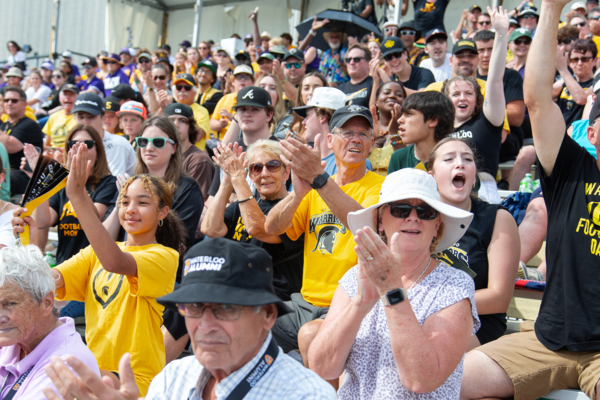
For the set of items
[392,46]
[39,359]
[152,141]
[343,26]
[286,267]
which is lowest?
[39,359]

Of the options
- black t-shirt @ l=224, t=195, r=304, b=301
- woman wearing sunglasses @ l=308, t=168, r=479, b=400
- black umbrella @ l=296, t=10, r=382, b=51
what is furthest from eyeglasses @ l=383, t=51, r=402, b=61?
woman wearing sunglasses @ l=308, t=168, r=479, b=400

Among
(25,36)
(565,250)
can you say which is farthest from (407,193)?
(25,36)

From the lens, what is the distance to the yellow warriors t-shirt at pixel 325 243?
3.23 m

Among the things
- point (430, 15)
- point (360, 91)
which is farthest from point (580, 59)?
point (430, 15)

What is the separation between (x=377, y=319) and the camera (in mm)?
2213

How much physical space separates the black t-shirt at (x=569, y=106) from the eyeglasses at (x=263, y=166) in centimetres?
400

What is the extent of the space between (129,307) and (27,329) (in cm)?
73

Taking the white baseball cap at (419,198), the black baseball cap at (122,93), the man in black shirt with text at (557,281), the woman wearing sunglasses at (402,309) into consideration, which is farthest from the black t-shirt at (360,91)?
the woman wearing sunglasses at (402,309)

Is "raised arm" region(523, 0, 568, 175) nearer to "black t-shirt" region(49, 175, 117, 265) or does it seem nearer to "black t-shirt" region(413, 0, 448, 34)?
"black t-shirt" region(49, 175, 117, 265)

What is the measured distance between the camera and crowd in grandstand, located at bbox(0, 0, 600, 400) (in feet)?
5.74

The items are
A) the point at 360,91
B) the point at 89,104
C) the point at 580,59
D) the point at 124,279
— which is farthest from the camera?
the point at 360,91

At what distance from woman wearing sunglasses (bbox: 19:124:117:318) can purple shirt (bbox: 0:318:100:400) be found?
2.14 m

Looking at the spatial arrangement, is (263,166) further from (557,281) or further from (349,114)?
(557,281)

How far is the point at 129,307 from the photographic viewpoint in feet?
10.3
